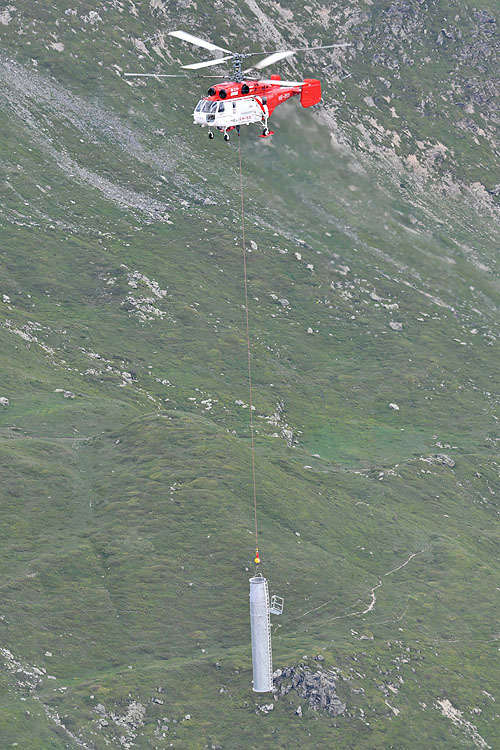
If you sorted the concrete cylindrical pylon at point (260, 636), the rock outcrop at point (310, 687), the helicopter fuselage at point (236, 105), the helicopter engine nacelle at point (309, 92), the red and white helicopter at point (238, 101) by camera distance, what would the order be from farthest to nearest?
the helicopter engine nacelle at point (309, 92)
the rock outcrop at point (310, 687)
the concrete cylindrical pylon at point (260, 636)
the helicopter fuselage at point (236, 105)
the red and white helicopter at point (238, 101)

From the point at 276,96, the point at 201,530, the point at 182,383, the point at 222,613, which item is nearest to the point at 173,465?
the point at 201,530

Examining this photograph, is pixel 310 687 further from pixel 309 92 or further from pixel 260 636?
pixel 309 92

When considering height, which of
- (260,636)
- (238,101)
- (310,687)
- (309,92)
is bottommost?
(310,687)

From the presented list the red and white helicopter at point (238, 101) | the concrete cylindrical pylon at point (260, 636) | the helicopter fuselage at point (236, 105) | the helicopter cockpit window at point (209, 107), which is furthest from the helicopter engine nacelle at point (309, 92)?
the concrete cylindrical pylon at point (260, 636)

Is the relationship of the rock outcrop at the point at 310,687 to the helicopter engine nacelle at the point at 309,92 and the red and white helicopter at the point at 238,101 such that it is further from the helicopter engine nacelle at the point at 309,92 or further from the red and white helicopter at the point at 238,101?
the helicopter engine nacelle at the point at 309,92

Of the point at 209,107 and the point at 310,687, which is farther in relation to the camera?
the point at 310,687

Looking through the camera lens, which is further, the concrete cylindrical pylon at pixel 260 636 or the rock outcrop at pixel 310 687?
the rock outcrop at pixel 310 687

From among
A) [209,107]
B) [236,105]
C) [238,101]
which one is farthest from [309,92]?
[209,107]

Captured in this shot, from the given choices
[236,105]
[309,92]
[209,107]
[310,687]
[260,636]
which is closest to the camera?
[209,107]

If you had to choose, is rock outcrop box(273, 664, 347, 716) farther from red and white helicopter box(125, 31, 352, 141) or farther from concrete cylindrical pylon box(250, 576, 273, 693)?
red and white helicopter box(125, 31, 352, 141)

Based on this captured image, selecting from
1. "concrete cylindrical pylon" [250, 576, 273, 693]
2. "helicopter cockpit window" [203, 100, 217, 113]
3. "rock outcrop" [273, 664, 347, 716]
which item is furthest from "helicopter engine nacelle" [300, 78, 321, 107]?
"rock outcrop" [273, 664, 347, 716]
